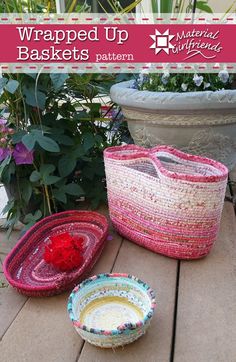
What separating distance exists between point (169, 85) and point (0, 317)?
2.56 feet

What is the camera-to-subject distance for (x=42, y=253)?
0.92m

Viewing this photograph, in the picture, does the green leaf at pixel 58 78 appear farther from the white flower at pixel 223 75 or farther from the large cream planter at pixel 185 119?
the white flower at pixel 223 75

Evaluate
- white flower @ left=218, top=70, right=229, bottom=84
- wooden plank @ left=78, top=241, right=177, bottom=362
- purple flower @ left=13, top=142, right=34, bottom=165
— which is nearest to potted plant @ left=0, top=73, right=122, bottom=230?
purple flower @ left=13, top=142, right=34, bottom=165

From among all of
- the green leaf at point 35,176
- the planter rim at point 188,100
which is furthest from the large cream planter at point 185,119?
the green leaf at point 35,176

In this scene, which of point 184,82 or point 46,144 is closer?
point 46,144

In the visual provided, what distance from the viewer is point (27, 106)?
96 cm

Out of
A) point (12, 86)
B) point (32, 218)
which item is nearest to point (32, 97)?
point (12, 86)

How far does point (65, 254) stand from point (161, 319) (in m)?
0.27

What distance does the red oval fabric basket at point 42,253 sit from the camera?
0.75 m

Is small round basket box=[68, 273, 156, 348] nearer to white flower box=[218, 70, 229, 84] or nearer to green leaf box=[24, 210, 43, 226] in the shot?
green leaf box=[24, 210, 43, 226]

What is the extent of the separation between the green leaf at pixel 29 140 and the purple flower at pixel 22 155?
0.06 meters

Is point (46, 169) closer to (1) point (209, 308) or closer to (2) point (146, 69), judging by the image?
(2) point (146, 69)

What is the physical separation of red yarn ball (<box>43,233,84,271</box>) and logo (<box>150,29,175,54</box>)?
26.2 inches

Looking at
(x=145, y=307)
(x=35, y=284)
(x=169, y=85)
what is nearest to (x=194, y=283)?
(x=145, y=307)
